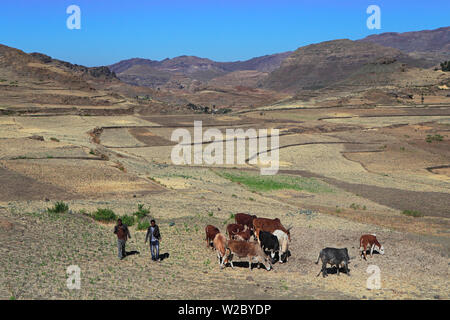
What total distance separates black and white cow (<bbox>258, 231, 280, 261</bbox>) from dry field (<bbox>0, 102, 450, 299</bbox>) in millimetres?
573

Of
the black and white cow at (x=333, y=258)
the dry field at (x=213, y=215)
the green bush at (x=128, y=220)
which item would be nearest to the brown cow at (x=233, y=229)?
the dry field at (x=213, y=215)

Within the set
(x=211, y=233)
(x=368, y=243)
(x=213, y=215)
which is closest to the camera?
(x=211, y=233)

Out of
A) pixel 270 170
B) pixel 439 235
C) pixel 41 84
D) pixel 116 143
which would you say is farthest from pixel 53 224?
pixel 41 84

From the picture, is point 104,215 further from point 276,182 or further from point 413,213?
point 276,182

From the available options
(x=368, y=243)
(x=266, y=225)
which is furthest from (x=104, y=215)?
(x=368, y=243)

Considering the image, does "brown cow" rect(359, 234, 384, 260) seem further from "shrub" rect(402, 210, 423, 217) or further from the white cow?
"shrub" rect(402, 210, 423, 217)

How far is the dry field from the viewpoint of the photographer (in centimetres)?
1380

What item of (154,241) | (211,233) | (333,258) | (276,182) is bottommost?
(276,182)

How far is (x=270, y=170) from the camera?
4759 centimetres

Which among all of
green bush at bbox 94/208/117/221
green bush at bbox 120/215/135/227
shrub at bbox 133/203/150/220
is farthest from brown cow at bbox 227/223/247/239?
green bush at bbox 94/208/117/221

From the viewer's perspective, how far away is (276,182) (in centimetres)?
3978

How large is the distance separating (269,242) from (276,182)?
920 inches

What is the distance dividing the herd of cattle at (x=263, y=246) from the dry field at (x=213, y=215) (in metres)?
0.45

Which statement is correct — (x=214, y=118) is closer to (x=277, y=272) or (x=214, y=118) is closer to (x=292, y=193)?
(x=292, y=193)
